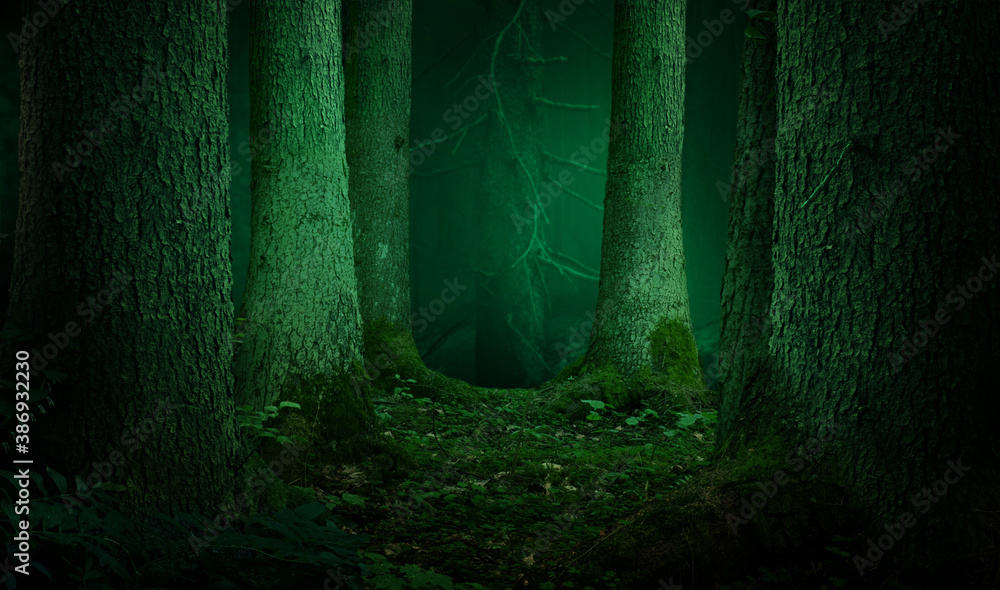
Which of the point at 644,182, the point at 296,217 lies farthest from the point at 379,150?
the point at 296,217

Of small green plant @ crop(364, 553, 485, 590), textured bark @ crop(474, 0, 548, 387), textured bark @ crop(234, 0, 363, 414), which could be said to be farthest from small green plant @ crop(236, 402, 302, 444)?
textured bark @ crop(474, 0, 548, 387)

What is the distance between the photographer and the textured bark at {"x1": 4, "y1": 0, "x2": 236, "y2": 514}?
2.32 meters

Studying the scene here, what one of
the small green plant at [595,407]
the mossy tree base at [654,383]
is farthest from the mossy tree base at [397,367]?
the small green plant at [595,407]

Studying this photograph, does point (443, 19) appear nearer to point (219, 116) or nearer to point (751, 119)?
point (751, 119)

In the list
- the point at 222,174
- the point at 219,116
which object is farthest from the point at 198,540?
the point at 219,116

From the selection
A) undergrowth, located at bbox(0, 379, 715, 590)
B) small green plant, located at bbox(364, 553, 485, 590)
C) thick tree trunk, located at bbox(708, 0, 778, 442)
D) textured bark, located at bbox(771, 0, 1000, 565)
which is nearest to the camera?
undergrowth, located at bbox(0, 379, 715, 590)

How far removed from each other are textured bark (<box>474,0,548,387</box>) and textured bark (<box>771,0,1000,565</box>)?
8454 millimetres

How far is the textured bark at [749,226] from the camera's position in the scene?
11.9 ft

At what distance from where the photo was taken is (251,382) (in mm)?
4324

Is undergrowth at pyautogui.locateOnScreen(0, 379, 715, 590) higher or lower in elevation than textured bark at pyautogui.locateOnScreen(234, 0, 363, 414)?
lower

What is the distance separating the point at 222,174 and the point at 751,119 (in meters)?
2.86

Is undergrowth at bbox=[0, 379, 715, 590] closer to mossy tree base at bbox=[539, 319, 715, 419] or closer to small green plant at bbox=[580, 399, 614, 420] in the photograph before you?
small green plant at bbox=[580, 399, 614, 420]

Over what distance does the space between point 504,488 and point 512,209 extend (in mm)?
7633

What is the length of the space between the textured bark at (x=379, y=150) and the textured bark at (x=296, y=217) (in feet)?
8.24
